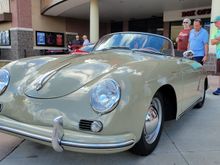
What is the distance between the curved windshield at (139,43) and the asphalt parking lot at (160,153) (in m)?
1.09

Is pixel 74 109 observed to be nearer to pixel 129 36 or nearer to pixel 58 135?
pixel 58 135

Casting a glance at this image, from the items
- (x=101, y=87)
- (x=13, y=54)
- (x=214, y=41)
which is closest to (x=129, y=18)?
(x=13, y=54)

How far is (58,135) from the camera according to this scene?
6.43 ft

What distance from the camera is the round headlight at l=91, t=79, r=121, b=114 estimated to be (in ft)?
6.62

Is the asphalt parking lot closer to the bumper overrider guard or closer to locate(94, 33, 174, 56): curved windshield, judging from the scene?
the bumper overrider guard

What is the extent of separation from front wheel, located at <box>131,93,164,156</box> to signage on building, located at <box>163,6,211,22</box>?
14348 millimetres

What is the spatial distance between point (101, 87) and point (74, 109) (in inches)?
11.3

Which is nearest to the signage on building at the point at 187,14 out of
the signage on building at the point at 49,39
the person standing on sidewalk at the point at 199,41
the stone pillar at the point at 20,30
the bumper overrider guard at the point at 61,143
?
the signage on building at the point at 49,39

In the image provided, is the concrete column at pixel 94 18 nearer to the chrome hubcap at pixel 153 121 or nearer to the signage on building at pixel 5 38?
the signage on building at pixel 5 38

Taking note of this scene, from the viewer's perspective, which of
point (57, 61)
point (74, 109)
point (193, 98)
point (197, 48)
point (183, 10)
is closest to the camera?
point (74, 109)

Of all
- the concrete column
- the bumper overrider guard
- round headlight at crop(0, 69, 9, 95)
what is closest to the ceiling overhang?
the concrete column

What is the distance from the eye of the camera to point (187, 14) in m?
16.6

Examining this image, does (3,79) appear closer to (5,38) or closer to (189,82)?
(189,82)

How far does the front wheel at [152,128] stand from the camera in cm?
248
